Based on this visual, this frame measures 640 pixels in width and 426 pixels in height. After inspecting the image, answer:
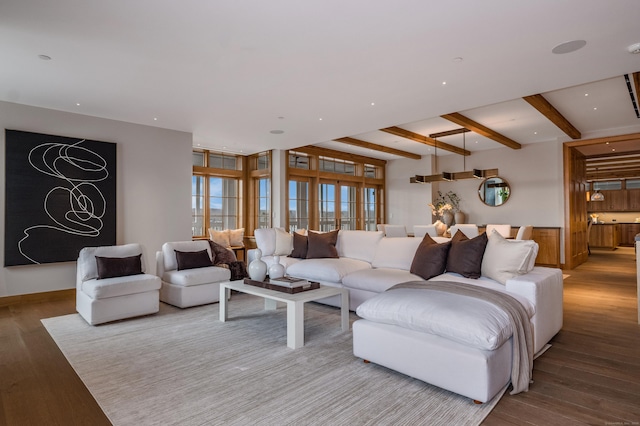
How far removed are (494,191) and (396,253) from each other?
578 centimetres

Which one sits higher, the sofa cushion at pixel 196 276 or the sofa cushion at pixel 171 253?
the sofa cushion at pixel 171 253

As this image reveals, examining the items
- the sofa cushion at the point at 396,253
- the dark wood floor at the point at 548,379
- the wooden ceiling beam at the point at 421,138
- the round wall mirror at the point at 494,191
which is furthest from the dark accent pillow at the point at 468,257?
the round wall mirror at the point at 494,191

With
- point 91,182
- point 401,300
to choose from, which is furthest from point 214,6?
point 91,182

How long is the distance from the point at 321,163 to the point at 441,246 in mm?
5711

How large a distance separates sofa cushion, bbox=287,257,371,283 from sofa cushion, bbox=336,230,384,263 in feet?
0.47

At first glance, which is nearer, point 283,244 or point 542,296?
point 542,296

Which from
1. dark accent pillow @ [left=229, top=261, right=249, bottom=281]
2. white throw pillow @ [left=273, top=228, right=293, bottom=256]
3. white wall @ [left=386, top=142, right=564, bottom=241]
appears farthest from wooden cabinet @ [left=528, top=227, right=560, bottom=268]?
dark accent pillow @ [left=229, top=261, right=249, bottom=281]

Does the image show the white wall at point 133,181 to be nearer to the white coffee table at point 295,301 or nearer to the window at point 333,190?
the white coffee table at point 295,301

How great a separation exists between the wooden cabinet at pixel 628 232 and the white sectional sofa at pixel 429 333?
1252 centimetres

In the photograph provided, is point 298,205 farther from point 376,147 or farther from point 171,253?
point 171,253

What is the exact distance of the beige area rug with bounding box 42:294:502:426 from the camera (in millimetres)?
2111

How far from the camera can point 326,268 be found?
467 cm

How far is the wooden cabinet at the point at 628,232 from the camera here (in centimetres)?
1254

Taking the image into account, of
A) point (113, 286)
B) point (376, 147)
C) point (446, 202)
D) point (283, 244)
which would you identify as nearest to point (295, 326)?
point (113, 286)
